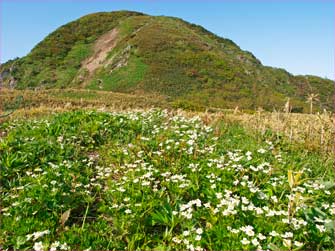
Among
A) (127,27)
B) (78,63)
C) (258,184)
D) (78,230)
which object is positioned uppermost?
(127,27)

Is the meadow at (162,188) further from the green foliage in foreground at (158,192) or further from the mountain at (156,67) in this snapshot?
the mountain at (156,67)

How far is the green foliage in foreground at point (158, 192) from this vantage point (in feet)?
13.1

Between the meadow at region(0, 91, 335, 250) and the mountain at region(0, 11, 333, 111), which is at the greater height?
the mountain at region(0, 11, 333, 111)

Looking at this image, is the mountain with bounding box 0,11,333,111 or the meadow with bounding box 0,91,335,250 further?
the mountain with bounding box 0,11,333,111

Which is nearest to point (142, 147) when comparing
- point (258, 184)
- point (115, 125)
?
point (115, 125)

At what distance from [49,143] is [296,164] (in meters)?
4.18

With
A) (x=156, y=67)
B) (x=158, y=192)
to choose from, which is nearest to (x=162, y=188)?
(x=158, y=192)

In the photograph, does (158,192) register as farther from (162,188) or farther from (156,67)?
(156,67)

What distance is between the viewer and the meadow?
4.00 metres

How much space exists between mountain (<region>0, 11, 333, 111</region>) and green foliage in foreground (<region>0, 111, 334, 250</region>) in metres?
43.7

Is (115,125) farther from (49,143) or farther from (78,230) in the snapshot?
(78,230)

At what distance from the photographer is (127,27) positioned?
83.4 meters

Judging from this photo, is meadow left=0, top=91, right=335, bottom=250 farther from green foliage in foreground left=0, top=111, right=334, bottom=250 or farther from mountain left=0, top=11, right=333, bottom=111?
mountain left=0, top=11, right=333, bottom=111

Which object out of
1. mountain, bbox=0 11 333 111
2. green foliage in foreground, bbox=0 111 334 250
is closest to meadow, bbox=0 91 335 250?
green foliage in foreground, bbox=0 111 334 250
